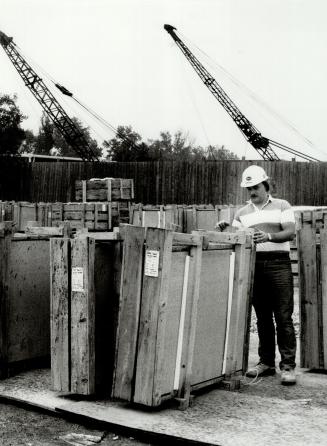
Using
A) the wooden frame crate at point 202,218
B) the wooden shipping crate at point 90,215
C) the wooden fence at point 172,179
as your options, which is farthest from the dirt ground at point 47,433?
the wooden fence at point 172,179

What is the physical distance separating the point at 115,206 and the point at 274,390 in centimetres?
1384

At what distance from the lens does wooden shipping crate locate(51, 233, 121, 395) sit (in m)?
5.69

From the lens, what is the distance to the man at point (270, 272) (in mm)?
6551

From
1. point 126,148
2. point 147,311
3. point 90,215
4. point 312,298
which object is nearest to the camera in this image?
point 147,311

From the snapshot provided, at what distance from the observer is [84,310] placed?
18.6 feet

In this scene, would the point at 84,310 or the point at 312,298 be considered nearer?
the point at 84,310

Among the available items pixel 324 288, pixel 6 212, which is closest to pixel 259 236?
pixel 324 288

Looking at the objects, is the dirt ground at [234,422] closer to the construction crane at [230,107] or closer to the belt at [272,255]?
the belt at [272,255]

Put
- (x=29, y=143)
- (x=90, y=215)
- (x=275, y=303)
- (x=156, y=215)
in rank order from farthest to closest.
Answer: (x=29, y=143) → (x=90, y=215) → (x=156, y=215) → (x=275, y=303)

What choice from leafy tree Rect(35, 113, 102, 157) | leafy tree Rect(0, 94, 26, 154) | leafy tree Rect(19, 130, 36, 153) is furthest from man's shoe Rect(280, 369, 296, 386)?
leafy tree Rect(19, 130, 36, 153)

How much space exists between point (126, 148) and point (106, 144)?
656 cm

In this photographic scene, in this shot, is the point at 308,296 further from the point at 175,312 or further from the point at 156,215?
the point at 156,215

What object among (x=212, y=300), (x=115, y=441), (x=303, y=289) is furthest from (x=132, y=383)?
(x=303, y=289)

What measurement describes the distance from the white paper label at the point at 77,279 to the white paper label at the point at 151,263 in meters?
0.67
